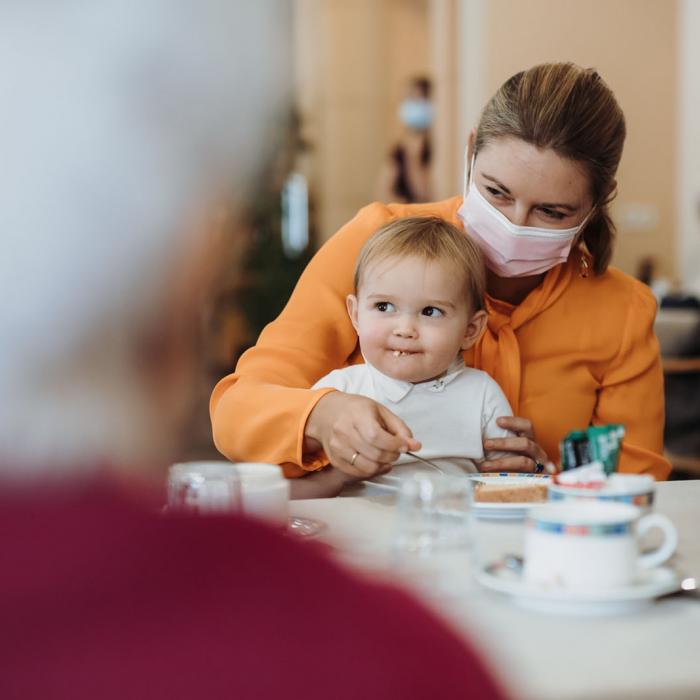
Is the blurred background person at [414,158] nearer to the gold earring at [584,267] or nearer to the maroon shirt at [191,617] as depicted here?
the gold earring at [584,267]

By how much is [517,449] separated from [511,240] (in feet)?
1.18

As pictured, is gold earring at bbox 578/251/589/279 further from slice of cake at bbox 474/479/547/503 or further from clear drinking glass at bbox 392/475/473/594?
clear drinking glass at bbox 392/475/473/594

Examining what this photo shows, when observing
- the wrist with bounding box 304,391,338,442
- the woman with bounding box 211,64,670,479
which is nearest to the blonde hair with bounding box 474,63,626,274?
the woman with bounding box 211,64,670,479

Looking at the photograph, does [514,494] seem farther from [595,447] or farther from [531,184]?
[531,184]

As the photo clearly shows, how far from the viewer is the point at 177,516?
0.97 ft

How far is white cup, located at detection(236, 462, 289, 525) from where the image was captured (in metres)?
1.14

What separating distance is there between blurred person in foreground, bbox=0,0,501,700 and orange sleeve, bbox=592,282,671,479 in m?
1.56

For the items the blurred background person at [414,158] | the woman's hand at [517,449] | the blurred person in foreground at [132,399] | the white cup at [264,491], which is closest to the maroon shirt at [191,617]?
the blurred person in foreground at [132,399]

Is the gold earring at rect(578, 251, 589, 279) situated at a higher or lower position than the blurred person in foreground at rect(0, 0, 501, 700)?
lower

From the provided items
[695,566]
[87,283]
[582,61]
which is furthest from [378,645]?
[582,61]

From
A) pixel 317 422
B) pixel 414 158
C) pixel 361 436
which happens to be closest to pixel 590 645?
pixel 361 436

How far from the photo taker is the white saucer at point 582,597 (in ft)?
2.92

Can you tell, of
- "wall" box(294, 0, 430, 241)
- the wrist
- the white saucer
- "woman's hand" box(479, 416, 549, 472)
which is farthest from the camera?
"wall" box(294, 0, 430, 241)

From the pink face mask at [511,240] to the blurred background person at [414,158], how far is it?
241 inches
